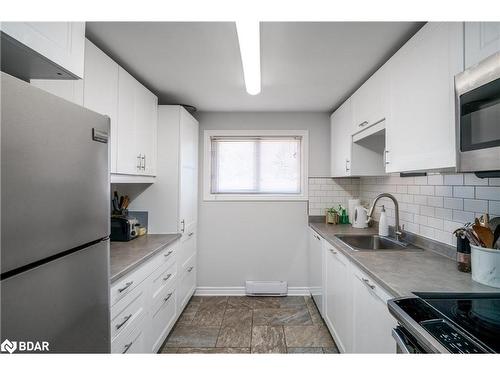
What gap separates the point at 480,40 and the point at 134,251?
2.26 meters

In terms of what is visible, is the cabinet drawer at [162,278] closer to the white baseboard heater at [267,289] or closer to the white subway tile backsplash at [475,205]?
the white baseboard heater at [267,289]

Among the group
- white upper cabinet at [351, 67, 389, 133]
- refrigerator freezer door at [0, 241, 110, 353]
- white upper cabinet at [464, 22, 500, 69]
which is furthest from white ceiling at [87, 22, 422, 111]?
refrigerator freezer door at [0, 241, 110, 353]

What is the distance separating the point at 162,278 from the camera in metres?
2.10

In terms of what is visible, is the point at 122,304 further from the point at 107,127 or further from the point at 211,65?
the point at 211,65

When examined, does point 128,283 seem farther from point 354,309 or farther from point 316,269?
point 316,269

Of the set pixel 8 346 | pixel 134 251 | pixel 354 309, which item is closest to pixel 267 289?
pixel 354 309

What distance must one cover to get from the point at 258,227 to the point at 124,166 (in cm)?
188

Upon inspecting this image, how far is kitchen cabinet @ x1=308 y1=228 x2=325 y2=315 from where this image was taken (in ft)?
8.44

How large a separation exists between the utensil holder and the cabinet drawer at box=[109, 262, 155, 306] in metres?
1.81

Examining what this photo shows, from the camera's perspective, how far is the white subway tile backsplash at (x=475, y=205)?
142 cm

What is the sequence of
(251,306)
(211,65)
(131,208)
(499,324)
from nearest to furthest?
(499,324) < (211,65) < (131,208) < (251,306)
